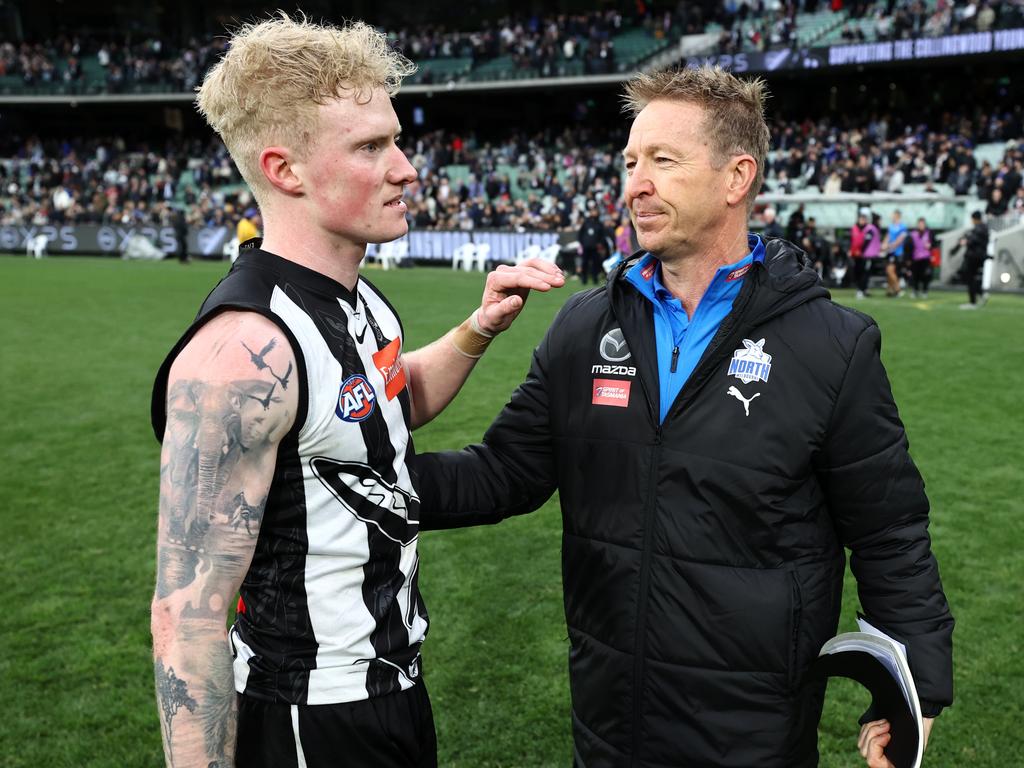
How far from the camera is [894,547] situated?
7.22 feet

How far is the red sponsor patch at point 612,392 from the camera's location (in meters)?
2.33

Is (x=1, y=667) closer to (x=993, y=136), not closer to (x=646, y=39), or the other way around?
(x=993, y=136)

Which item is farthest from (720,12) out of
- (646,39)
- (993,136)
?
(993,136)

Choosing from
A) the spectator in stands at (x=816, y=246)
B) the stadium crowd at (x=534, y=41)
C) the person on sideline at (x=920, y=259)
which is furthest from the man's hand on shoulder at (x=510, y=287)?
the stadium crowd at (x=534, y=41)

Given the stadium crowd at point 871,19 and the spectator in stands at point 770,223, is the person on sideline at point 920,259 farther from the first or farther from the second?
the stadium crowd at point 871,19

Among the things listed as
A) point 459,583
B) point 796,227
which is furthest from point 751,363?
point 796,227

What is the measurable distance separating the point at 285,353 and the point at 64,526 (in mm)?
5120

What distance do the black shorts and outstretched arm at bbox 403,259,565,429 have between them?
906 mm

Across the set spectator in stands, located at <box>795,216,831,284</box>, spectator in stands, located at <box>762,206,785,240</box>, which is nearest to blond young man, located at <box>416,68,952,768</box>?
spectator in stands, located at <box>762,206,785,240</box>

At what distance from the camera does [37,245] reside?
3281 cm

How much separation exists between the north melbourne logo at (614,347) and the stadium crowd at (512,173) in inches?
896

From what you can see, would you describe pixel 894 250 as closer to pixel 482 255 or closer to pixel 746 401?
pixel 482 255

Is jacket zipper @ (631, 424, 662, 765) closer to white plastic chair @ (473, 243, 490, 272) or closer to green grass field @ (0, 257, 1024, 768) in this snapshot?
green grass field @ (0, 257, 1024, 768)

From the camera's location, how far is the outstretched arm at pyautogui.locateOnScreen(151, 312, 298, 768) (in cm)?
173
